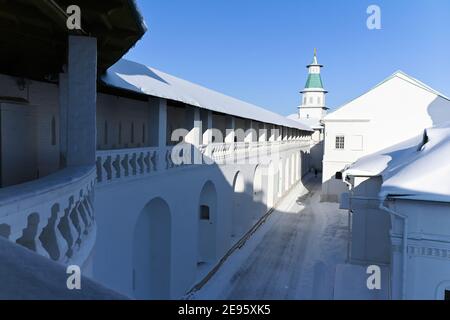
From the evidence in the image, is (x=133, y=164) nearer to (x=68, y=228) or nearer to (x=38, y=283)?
(x=68, y=228)

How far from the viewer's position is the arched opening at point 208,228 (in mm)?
14961

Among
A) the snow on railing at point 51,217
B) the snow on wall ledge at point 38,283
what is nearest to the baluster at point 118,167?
the snow on railing at point 51,217

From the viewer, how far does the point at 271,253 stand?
17.1m

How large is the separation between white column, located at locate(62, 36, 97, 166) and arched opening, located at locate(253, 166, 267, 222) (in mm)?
17281

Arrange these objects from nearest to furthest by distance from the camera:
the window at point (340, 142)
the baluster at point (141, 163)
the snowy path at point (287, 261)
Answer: the baluster at point (141, 163) → the snowy path at point (287, 261) → the window at point (340, 142)

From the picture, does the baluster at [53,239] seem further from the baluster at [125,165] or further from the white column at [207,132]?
the white column at [207,132]

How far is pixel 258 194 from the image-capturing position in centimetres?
2312

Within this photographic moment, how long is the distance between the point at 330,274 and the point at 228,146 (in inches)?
265

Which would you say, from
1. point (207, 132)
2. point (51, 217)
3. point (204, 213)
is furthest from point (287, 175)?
point (51, 217)

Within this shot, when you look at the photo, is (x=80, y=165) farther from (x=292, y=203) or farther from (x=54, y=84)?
(x=292, y=203)

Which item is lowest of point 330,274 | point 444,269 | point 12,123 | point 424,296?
point 330,274

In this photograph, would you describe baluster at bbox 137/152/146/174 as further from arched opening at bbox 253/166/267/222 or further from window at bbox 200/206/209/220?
arched opening at bbox 253/166/267/222

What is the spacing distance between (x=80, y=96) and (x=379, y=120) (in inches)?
945
